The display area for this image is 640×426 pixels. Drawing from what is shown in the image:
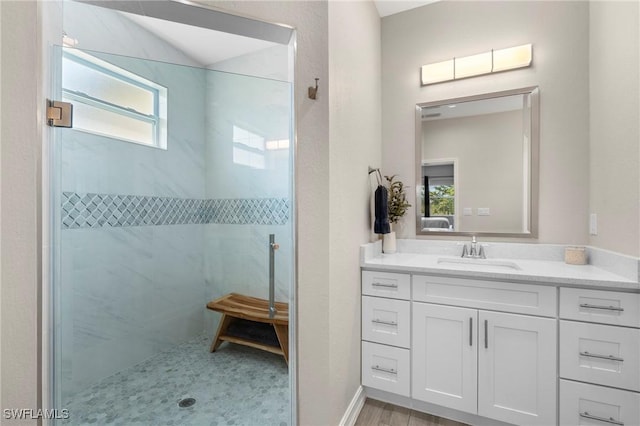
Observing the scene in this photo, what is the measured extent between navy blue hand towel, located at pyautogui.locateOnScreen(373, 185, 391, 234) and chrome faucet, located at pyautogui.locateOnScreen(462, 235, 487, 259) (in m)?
0.60

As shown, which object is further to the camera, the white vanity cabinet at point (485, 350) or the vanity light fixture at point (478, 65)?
the vanity light fixture at point (478, 65)

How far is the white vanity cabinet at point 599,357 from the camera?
1.31 m

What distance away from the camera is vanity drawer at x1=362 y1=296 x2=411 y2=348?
1723mm

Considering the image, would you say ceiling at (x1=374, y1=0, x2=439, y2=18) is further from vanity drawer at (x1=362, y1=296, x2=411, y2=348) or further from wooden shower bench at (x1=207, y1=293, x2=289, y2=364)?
wooden shower bench at (x1=207, y1=293, x2=289, y2=364)

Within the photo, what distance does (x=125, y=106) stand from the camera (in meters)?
1.40

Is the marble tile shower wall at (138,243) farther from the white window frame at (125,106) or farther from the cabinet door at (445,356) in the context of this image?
the cabinet door at (445,356)

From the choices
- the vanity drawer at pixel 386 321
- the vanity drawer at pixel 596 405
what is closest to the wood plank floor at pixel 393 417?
the vanity drawer at pixel 386 321

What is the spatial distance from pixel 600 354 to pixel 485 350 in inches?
19.3

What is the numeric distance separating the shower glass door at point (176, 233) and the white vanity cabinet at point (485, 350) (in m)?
0.85

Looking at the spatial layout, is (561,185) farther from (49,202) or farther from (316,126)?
(49,202)

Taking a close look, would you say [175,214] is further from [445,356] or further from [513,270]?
[513,270]

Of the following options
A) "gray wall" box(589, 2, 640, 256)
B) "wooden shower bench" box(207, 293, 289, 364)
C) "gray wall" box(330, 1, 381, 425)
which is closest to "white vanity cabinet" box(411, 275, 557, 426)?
"gray wall" box(330, 1, 381, 425)

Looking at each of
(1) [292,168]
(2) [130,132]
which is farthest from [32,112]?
(1) [292,168]

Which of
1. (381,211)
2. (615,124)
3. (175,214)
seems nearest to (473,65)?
(615,124)
